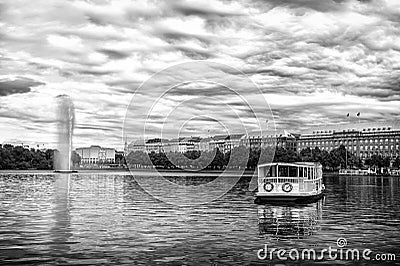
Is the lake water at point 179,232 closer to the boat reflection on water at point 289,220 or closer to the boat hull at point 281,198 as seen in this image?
the boat reflection on water at point 289,220

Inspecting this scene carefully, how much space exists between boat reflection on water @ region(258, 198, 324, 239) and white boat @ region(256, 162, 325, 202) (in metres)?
1.08

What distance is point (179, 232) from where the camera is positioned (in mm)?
36344

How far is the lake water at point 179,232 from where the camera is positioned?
27.8 meters

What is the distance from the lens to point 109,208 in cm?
5372

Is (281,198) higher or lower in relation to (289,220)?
higher

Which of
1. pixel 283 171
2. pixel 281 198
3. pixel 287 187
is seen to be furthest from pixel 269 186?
pixel 283 171

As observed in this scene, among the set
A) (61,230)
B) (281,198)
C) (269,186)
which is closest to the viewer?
(61,230)

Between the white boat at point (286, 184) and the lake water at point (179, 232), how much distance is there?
2.25 metres

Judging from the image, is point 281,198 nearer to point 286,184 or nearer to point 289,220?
point 286,184

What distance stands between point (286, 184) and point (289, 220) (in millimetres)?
15537

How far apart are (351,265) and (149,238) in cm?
1274

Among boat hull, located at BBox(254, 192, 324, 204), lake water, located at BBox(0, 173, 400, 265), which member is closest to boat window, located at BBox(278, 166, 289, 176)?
boat hull, located at BBox(254, 192, 324, 204)

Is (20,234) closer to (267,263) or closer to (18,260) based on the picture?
(18,260)

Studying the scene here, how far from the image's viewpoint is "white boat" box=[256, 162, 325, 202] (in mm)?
59353
